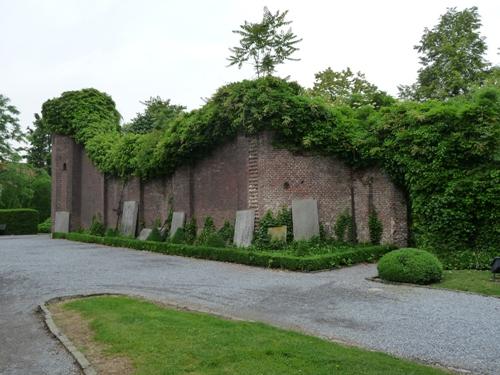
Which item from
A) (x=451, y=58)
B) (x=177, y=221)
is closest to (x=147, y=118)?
(x=177, y=221)

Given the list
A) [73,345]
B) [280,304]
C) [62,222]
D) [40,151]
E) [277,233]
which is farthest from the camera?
[40,151]

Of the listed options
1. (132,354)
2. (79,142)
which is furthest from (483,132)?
(79,142)

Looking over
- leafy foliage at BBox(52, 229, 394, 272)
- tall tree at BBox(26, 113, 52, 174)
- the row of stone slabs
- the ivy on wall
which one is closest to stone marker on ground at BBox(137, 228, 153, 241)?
the ivy on wall

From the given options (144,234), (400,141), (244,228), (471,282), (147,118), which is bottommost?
(471,282)

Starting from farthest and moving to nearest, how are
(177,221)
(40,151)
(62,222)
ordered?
1. (40,151)
2. (62,222)
3. (177,221)

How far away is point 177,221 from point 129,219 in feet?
16.1

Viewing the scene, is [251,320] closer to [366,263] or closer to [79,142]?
[366,263]

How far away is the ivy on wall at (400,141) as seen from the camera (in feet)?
49.2

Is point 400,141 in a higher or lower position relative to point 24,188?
lower

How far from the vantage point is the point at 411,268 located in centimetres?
1194

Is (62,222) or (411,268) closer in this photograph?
(411,268)

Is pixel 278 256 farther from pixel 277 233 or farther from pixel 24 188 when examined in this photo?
Result: pixel 24 188

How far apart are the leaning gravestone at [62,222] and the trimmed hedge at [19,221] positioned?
720 cm

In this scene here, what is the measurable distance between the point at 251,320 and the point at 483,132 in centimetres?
1072
